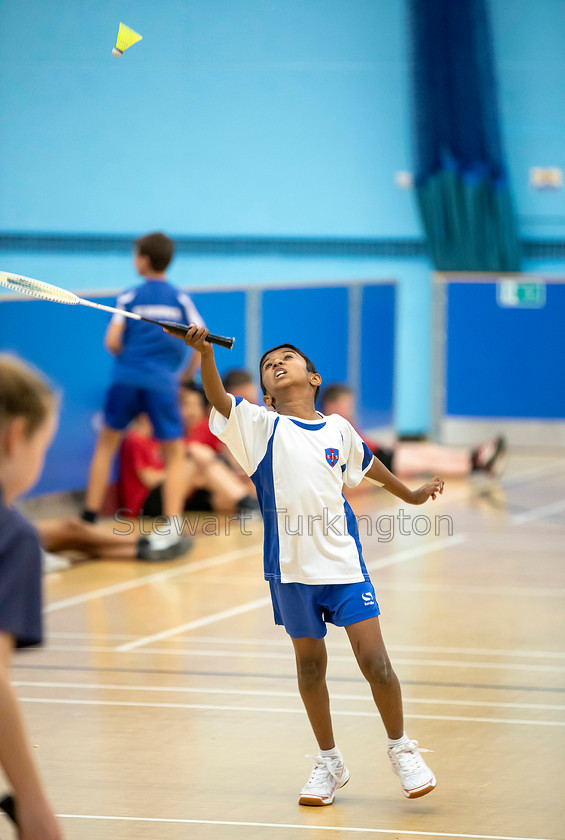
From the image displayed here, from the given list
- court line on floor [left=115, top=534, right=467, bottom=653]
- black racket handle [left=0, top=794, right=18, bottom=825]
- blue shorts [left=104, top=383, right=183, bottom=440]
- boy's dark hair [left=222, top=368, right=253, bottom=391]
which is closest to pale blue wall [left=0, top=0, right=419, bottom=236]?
boy's dark hair [left=222, top=368, right=253, bottom=391]

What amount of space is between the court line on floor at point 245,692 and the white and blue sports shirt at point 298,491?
4.64 feet

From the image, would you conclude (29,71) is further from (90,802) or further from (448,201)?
(90,802)

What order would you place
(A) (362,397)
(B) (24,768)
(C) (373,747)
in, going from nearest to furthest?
(B) (24,768) → (C) (373,747) → (A) (362,397)

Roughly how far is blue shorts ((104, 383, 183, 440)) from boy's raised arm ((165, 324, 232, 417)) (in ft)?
14.4

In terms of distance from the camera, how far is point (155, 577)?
7.80 meters

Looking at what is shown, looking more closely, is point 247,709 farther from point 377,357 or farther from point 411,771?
point 377,357

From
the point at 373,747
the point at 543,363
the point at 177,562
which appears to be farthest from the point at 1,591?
the point at 543,363

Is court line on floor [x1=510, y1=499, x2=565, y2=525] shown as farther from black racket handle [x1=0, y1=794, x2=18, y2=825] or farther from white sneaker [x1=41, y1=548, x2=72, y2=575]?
black racket handle [x1=0, y1=794, x2=18, y2=825]

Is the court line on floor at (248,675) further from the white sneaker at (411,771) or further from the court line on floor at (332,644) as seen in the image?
the white sneaker at (411,771)

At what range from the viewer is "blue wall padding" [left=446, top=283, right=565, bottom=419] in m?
13.7

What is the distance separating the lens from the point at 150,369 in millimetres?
8406

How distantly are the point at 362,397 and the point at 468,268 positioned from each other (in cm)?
245

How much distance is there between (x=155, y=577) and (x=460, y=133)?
310 inches

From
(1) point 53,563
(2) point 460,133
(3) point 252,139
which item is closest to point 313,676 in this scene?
(1) point 53,563
